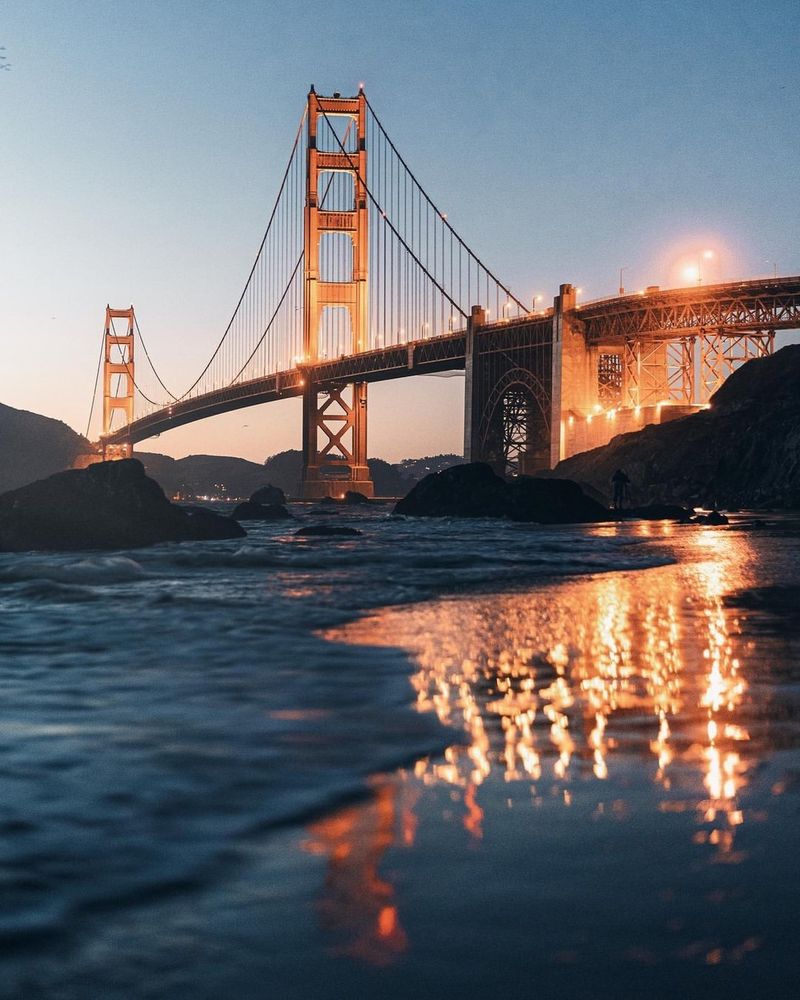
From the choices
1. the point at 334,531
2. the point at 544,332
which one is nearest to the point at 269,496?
the point at 544,332

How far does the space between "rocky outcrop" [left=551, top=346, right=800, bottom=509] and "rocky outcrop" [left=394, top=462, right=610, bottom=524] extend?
11.8 m

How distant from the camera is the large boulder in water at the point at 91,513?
1723 cm

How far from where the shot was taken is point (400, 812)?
10.2ft

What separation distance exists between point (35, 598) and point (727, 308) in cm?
4741

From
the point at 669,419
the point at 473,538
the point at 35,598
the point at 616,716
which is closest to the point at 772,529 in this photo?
the point at 473,538

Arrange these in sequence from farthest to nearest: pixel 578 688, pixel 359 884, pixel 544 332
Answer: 1. pixel 544 332
2. pixel 578 688
3. pixel 359 884

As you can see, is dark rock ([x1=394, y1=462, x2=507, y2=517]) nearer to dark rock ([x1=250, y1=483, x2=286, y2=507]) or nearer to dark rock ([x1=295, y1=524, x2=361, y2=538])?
dark rock ([x1=295, y1=524, x2=361, y2=538])

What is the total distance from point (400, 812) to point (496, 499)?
1131 inches

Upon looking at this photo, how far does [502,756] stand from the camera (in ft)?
12.4

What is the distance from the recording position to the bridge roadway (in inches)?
2012

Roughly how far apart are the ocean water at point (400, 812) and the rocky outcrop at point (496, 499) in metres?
21.9

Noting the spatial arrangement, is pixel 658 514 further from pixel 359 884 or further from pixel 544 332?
pixel 359 884

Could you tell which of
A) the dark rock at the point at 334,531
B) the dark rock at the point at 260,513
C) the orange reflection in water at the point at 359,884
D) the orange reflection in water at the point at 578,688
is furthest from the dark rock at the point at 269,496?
the orange reflection in water at the point at 359,884

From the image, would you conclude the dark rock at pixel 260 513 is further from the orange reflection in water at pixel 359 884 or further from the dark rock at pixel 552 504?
the orange reflection in water at pixel 359 884
